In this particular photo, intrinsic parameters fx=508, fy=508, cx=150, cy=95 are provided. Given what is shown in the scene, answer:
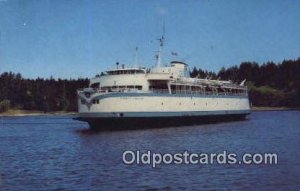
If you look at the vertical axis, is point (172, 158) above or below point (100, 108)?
below

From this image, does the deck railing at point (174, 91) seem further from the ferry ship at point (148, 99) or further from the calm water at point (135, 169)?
the calm water at point (135, 169)

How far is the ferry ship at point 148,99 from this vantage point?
139 feet

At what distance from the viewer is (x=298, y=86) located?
116 meters

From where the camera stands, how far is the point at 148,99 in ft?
145

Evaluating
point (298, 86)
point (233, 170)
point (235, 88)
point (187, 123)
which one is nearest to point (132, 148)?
point (233, 170)

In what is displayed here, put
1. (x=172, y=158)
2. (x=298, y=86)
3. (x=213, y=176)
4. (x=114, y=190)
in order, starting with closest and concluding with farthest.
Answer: (x=114, y=190) → (x=213, y=176) → (x=172, y=158) → (x=298, y=86)

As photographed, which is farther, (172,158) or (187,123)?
(187,123)

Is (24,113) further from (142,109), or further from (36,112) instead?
(142,109)

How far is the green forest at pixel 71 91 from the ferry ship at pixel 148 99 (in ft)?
202

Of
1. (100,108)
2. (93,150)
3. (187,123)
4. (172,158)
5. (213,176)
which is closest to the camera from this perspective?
(213,176)

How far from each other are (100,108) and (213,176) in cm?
2348

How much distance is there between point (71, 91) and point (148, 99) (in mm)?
84056

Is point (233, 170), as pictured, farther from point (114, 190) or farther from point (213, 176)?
point (114, 190)

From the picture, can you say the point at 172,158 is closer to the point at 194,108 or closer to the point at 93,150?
the point at 93,150
